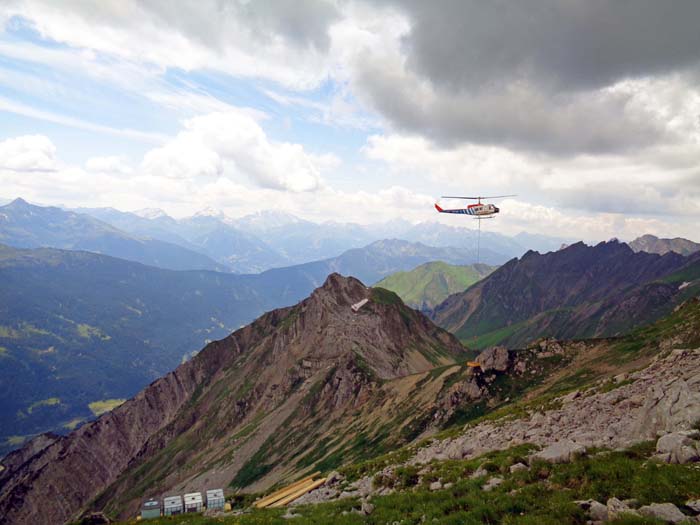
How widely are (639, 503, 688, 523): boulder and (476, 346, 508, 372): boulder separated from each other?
235ft

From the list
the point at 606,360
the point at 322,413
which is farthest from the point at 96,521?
the point at 606,360

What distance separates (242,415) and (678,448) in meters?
152

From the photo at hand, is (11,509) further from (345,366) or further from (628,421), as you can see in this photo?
(628,421)

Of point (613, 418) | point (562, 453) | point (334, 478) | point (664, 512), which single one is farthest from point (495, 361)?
point (664, 512)

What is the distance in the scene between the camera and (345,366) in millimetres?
135125

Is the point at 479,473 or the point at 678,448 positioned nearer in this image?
the point at 678,448

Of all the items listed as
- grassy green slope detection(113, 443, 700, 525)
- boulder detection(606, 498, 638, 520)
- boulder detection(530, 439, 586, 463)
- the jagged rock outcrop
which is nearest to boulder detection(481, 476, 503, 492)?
grassy green slope detection(113, 443, 700, 525)

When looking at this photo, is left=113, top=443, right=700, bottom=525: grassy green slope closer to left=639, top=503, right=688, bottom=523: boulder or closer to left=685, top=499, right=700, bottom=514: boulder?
left=685, top=499, right=700, bottom=514: boulder

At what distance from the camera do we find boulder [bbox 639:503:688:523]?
528 inches

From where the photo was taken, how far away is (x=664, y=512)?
45.4 feet

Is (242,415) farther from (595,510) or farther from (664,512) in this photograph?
(664,512)

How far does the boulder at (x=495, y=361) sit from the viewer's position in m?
82.8

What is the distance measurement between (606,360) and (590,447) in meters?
63.4

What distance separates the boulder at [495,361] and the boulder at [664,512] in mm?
71688
